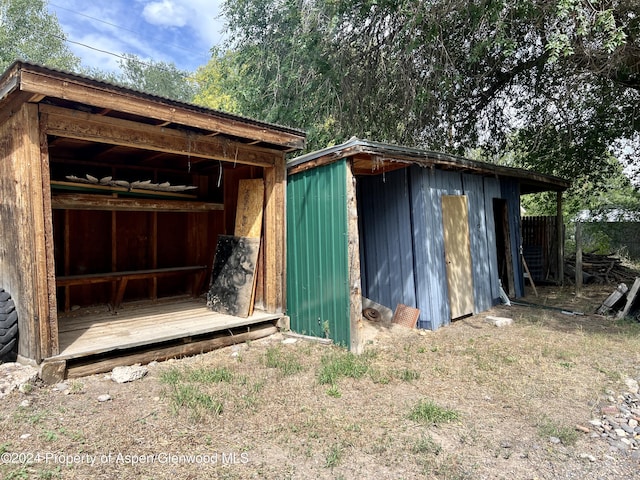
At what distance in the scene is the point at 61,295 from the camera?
5.47 m

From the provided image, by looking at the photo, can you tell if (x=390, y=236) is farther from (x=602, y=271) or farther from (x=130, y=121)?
(x=602, y=271)

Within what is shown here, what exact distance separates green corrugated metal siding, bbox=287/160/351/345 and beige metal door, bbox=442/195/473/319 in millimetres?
2261

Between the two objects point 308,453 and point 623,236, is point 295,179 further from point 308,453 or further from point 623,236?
point 623,236

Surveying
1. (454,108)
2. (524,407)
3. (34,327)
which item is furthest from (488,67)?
(34,327)

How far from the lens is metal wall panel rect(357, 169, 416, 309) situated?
224 inches

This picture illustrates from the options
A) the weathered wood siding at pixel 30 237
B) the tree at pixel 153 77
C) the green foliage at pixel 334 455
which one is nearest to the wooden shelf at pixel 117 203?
the weathered wood siding at pixel 30 237

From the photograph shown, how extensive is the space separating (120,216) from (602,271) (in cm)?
1085

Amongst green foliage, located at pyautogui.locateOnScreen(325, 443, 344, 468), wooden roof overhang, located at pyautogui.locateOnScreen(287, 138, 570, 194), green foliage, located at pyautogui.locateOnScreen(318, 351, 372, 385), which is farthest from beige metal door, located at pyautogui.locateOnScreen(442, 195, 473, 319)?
green foliage, located at pyautogui.locateOnScreen(325, 443, 344, 468)

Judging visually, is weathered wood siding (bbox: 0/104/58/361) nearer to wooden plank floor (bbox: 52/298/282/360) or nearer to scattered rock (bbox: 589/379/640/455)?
wooden plank floor (bbox: 52/298/282/360)

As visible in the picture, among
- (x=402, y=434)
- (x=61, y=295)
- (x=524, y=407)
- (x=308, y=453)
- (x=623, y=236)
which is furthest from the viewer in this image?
(x=623, y=236)

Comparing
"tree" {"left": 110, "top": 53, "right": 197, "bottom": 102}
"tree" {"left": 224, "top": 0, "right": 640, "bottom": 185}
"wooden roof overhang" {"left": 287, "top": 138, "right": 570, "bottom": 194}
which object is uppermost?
"tree" {"left": 110, "top": 53, "right": 197, "bottom": 102}

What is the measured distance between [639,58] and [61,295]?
9.89 meters

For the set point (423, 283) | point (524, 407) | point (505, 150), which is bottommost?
point (524, 407)

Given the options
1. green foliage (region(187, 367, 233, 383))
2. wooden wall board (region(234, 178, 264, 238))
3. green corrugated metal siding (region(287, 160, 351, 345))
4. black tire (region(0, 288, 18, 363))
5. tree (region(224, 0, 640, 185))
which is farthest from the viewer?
tree (region(224, 0, 640, 185))
